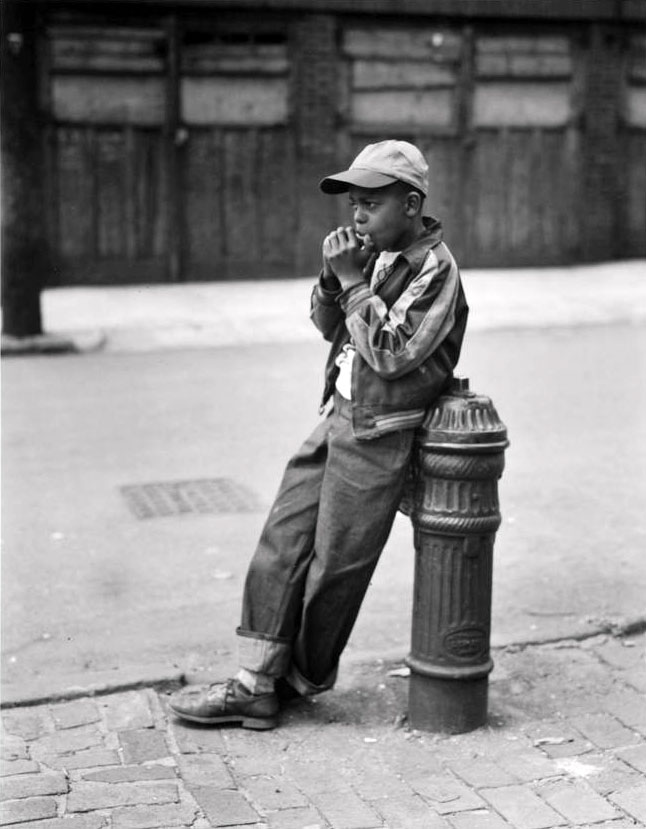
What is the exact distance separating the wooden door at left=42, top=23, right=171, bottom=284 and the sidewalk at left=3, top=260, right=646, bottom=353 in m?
0.38

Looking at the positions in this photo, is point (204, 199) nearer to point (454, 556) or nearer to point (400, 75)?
point (400, 75)

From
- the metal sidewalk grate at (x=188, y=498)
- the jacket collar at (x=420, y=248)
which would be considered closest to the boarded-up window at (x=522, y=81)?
the metal sidewalk grate at (x=188, y=498)

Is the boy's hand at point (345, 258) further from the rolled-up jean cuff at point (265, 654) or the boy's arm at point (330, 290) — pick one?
the rolled-up jean cuff at point (265, 654)

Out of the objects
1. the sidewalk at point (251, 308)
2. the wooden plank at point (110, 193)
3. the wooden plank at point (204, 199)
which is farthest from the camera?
the wooden plank at point (204, 199)

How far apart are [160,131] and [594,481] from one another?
8.72 meters

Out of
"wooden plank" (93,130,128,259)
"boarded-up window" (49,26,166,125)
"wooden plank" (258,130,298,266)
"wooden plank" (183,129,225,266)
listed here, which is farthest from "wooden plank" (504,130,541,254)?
"wooden plank" (93,130,128,259)

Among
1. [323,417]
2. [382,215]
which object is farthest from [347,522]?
[323,417]

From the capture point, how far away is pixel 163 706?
4.90 m

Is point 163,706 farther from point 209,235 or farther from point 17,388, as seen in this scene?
point 209,235

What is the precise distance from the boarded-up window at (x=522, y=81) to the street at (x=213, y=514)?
496 centimetres

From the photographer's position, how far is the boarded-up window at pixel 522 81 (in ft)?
53.5

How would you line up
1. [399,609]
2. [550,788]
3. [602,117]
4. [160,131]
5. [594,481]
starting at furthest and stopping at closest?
[602,117] < [160,131] < [594,481] < [399,609] < [550,788]

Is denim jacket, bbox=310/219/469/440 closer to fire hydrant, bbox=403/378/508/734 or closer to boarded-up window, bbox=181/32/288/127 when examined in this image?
fire hydrant, bbox=403/378/508/734

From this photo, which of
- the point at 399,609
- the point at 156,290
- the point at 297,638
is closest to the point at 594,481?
the point at 399,609
